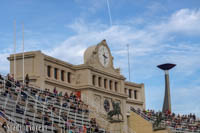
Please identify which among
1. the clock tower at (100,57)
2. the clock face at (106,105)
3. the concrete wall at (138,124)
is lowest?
the concrete wall at (138,124)

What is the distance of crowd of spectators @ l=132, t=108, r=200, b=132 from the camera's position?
65.1 m

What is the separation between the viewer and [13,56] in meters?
53.1

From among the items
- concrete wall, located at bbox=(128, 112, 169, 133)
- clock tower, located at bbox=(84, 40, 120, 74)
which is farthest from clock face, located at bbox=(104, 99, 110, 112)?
concrete wall, located at bbox=(128, 112, 169, 133)

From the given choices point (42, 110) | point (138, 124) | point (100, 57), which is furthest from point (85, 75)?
point (42, 110)

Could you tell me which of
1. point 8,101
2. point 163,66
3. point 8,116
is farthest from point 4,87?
point 163,66

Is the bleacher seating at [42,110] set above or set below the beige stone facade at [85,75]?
below

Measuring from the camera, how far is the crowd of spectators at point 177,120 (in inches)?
2562

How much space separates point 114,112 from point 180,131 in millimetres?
13190

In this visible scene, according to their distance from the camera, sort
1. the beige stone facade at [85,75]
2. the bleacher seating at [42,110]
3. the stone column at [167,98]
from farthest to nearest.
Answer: the stone column at [167,98] → the beige stone facade at [85,75] → the bleacher seating at [42,110]

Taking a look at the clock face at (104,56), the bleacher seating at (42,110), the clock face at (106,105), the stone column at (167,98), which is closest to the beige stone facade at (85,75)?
the clock face at (104,56)

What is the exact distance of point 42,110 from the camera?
144 feet

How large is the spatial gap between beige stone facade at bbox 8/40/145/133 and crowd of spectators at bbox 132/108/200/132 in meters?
3.65

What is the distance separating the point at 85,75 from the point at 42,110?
14.5 m

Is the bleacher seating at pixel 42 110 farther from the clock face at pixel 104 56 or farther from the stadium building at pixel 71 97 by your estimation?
the clock face at pixel 104 56
